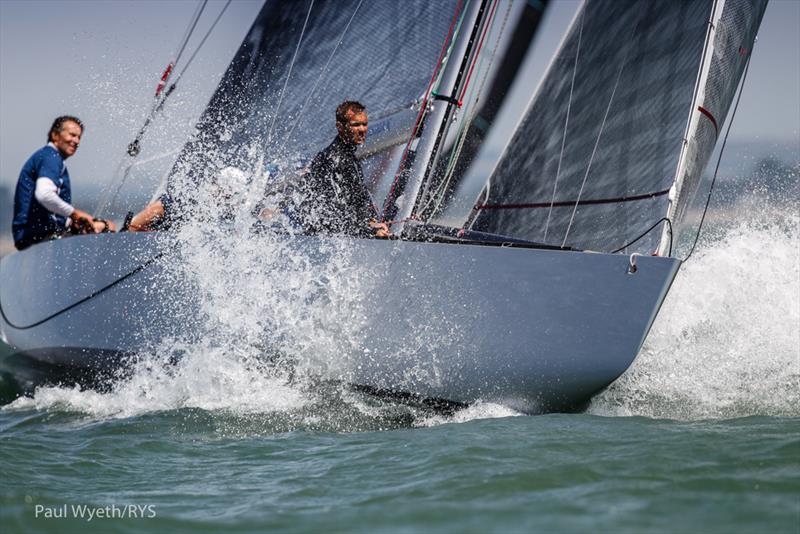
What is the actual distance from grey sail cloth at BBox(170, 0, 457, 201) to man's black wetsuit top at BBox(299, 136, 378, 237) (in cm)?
86

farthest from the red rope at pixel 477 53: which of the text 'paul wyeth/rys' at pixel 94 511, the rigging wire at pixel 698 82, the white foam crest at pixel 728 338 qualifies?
the text 'paul wyeth/rys' at pixel 94 511

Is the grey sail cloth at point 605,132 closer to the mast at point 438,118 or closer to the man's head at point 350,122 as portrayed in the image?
the mast at point 438,118

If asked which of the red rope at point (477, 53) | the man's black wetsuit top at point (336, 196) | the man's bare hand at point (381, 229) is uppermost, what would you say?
the red rope at point (477, 53)

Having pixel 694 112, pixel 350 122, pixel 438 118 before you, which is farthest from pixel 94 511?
pixel 694 112

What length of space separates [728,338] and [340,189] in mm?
1870

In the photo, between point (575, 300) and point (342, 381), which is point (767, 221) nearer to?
point (575, 300)

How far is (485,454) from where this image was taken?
242 centimetres

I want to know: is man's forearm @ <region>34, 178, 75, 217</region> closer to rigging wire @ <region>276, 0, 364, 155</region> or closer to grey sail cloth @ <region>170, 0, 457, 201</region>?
grey sail cloth @ <region>170, 0, 457, 201</region>

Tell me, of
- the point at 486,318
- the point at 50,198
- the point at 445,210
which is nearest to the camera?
the point at 486,318

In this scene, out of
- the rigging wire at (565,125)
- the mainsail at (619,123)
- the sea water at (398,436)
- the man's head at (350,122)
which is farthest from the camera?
the rigging wire at (565,125)

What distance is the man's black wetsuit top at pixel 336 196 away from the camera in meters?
3.67

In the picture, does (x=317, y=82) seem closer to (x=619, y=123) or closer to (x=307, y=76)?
(x=307, y=76)

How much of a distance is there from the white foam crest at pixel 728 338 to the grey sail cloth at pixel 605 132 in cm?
48

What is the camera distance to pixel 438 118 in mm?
4121
